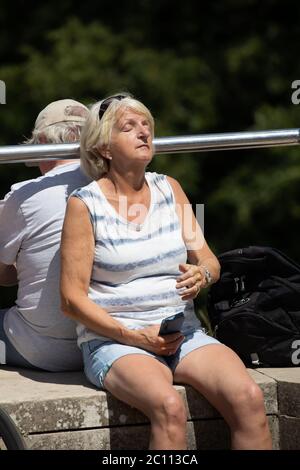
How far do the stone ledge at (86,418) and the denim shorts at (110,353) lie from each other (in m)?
0.05

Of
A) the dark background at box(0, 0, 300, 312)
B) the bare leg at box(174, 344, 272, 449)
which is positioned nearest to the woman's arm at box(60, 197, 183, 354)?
the bare leg at box(174, 344, 272, 449)

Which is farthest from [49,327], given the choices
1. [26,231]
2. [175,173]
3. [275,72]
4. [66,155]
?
[275,72]

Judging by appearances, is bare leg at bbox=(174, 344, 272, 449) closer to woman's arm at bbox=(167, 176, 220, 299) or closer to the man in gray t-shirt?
woman's arm at bbox=(167, 176, 220, 299)

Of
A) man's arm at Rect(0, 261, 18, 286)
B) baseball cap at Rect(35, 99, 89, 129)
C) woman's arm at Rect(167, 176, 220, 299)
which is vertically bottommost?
man's arm at Rect(0, 261, 18, 286)

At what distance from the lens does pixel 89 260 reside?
335cm

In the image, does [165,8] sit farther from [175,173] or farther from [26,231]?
[26,231]

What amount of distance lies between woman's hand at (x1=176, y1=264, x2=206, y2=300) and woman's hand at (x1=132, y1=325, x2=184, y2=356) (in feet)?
0.41

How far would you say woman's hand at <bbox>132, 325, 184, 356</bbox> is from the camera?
10.8 feet

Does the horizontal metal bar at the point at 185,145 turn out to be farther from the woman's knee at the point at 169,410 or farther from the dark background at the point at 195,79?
the dark background at the point at 195,79

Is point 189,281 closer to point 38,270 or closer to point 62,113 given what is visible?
point 38,270

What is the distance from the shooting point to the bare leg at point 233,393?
3.18 m

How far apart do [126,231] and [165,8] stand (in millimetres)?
6476

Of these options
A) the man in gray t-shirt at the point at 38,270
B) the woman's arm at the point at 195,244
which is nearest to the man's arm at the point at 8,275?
the man in gray t-shirt at the point at 38,270

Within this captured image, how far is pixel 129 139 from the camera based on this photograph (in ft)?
11.4
